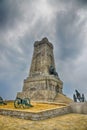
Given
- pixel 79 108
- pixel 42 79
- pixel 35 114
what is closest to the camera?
pixel 35 114

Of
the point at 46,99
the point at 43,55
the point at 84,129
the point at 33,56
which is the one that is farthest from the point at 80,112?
the point at 33,56

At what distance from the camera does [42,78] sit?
32.5 metres

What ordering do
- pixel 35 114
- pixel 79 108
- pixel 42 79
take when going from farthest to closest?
pixel 42 79, pixel 79 108, pixel 35 114

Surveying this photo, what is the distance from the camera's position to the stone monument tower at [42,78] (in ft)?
96.6

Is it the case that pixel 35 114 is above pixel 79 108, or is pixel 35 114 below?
below

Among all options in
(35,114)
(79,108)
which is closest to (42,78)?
(79,108)

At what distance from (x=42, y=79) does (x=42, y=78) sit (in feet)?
0.79

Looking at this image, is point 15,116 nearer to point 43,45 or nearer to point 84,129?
point 84,129

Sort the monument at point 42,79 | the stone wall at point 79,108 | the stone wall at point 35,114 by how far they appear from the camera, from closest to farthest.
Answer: the stone wall at point 35,114 → the stone wall at point 79,108 → the monument at point 42,79

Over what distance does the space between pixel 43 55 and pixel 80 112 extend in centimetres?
2408

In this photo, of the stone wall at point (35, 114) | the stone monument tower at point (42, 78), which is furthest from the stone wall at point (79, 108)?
the stone monument tower at point (42, 78)

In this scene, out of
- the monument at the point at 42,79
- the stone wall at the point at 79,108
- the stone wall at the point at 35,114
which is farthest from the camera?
the monument at the point at 42,79

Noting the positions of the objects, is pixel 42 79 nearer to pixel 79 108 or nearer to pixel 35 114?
pixel 79 108

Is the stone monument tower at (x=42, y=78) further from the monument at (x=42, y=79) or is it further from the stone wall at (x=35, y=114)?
the stone wall at (x=35, y=114)
